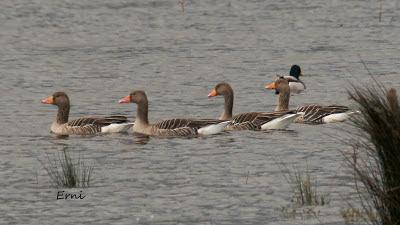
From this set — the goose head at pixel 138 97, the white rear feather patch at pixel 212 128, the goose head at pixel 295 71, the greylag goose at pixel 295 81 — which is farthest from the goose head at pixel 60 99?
the goose head at pixel 295 71

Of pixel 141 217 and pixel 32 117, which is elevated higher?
pixel 32 117

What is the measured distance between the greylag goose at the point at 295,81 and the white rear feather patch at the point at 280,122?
6.61 m

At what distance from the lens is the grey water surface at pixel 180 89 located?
19.8 m

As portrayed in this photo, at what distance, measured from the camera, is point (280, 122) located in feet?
97.6

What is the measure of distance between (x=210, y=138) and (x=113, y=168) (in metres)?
5.28

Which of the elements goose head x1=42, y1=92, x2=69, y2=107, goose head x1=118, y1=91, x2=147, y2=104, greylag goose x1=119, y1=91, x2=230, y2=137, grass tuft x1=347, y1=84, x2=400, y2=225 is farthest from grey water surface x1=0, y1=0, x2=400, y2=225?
grass tuft x1=347, y1=84, x2=400, y2=225

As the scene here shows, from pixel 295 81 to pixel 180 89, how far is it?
325cm

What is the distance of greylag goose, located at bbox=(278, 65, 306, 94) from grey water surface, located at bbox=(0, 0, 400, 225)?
0.30 meters

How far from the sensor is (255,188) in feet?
68.3

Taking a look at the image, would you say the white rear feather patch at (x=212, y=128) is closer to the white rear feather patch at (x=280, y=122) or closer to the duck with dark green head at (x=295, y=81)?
the white rear feather patch at (x=280, y=122)

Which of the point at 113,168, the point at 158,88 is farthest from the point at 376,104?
the point at 158,88

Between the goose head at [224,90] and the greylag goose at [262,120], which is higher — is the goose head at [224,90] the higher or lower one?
the higher one

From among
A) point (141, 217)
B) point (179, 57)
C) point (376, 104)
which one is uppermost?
point (179, 57)

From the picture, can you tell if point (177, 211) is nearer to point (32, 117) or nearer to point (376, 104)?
point (376, 104)
